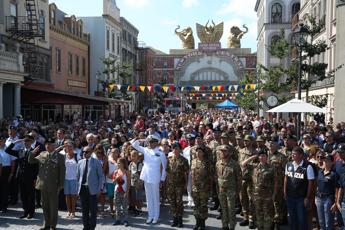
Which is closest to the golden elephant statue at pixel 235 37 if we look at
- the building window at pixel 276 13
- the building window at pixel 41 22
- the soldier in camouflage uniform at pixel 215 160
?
the building window at pixel 276 13

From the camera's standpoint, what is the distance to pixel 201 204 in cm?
895

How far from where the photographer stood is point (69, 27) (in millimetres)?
41938

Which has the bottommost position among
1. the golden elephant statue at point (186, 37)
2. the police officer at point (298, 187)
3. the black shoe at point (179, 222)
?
the black shoe at point (179, 222)

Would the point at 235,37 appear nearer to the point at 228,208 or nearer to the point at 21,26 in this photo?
the point at 21,26

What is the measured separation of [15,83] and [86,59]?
22259mm

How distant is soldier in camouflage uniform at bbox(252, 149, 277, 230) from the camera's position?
27.1 ft

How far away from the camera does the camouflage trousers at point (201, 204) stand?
351 inches

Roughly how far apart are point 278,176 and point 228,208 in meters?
1.19

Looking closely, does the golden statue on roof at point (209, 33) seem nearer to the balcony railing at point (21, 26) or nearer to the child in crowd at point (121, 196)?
the balcony railing at point (21, 26)

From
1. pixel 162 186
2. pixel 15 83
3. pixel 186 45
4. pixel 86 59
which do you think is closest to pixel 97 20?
pixel 86 59

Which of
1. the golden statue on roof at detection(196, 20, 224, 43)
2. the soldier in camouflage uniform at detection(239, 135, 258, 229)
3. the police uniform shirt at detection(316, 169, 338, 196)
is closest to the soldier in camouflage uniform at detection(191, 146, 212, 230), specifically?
the soldier in camouflage uniform at detection(239, 135, 258, 229)

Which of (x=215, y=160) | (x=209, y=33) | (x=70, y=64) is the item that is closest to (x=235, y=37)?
(x=209, y=33)

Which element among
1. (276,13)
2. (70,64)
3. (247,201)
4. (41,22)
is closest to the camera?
(247,201)

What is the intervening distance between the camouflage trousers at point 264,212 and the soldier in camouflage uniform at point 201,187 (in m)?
1.06
